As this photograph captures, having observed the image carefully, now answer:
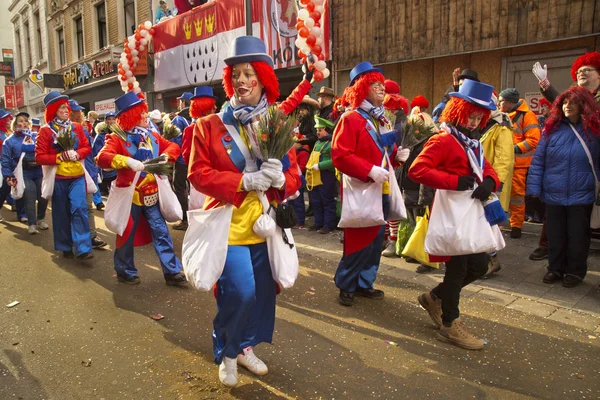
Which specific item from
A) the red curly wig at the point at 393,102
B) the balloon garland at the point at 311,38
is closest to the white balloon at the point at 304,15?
the balloon garland at the point at 311,38

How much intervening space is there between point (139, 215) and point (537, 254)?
4.49 metres

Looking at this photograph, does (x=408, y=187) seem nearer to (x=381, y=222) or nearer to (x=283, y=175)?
(x=381, y=222)

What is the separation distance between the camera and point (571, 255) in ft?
16.0

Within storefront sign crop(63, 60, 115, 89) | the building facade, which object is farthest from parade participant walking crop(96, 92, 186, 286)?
storefront sign crop(63, 60, 115, 89)

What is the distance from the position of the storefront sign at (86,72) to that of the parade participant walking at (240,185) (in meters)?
18.9

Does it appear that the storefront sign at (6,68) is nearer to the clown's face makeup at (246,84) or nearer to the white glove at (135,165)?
the white glove at (135,165)

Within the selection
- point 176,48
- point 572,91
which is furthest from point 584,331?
point 176,48

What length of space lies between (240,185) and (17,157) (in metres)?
7.18

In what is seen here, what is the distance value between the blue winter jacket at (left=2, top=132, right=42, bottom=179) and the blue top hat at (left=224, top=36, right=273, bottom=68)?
21.7ft

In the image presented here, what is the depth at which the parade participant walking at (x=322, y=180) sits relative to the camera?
A: 736 cm

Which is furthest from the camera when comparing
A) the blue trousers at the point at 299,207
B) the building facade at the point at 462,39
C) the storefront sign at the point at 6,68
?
the storefront sign at the point at 6,68

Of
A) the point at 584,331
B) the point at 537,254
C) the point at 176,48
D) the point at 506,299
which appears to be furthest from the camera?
the point at 176,48

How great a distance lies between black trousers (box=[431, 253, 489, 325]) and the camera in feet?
11.9

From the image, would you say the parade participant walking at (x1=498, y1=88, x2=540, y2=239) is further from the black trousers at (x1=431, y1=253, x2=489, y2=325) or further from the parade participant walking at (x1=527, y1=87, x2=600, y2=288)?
the black trousers at (x1=431, y1=253, x2=489, y2=325)
